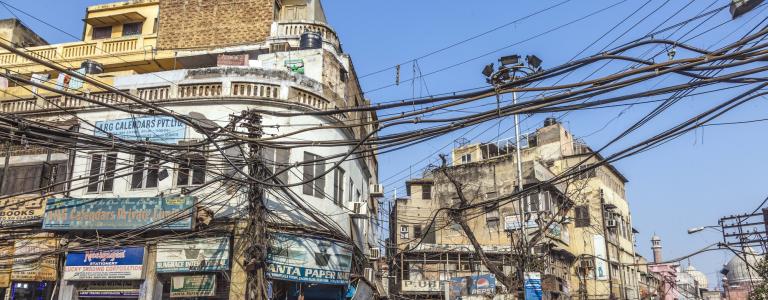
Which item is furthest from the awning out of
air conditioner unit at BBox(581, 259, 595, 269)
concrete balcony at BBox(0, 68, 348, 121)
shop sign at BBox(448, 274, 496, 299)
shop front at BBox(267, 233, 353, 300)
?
air conditioner unit at BBox(581, 259, 595, 269)

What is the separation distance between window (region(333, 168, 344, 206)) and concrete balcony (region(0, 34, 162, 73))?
1034 cm

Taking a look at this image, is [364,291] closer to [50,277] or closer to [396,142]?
[50,277]

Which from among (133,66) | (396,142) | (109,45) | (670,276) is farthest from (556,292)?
(670,276)

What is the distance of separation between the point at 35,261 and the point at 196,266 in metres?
4.57

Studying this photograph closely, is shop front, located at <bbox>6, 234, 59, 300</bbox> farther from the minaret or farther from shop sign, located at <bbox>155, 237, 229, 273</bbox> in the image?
the minaret

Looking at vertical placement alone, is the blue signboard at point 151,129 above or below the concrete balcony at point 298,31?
below

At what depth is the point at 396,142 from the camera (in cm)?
859

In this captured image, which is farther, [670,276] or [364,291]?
[670,276]

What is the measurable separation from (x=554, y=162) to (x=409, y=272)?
15.4 meters

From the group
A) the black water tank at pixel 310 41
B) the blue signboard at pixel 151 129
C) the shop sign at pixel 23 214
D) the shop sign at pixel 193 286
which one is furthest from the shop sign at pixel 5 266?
the black water tank at pixel 310 41

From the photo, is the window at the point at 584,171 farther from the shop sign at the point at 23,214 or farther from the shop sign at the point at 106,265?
the shop sign at the point at 23,214

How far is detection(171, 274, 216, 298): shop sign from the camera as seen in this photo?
14.4 m

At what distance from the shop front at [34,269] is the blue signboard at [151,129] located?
3.29 meters

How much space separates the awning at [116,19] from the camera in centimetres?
2573
